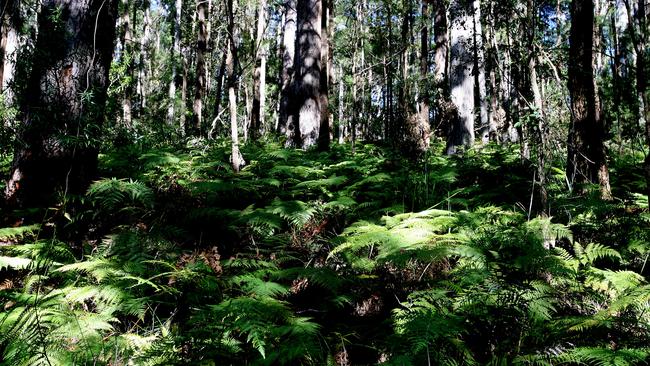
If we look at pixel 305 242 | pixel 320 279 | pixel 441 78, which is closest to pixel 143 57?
pixel 441 78

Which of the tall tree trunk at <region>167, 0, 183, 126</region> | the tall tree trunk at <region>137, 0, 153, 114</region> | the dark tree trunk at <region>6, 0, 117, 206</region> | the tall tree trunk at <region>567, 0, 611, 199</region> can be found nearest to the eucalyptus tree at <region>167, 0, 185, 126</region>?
the tall tree trunk at <region>167, 0, 183, 126</region>

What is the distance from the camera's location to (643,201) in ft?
15.0

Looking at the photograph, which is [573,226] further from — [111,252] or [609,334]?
[111,252]

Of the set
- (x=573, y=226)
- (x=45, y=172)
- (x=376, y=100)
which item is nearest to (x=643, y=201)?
(x=573, y=226)

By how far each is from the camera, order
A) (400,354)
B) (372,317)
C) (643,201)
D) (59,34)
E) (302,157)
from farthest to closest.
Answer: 1. (302,157)
2. (643,201)
3. (59,34)
4. (372,317)
5. (400,354)

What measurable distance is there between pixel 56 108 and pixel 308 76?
5.01 meters

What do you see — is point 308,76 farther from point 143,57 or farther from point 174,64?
point 143,57

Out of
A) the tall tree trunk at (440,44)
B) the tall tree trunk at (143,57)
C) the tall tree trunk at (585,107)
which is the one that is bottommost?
the tall tree trunk at (585,107)

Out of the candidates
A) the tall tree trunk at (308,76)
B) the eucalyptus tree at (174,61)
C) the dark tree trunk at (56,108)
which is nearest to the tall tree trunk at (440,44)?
the tall tree trunk at (308,76)

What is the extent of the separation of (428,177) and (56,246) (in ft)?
13.4

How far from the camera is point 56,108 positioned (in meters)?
4.03

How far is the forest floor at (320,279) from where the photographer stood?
2.22m

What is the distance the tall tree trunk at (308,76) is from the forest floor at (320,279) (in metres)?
3.37

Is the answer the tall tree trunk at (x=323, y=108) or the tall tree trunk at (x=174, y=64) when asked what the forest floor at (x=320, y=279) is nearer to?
the tall tree trunk at (x=323, y=108)
